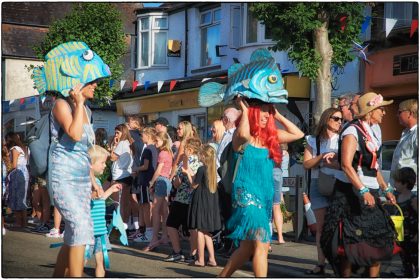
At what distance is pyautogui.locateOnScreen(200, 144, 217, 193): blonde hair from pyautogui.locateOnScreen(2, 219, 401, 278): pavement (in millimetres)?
1016

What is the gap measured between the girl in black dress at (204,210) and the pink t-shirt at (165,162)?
1916 millimetres

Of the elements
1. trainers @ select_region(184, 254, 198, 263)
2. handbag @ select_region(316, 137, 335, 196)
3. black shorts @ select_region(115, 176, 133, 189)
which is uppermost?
handbag @ select_region(316, 137, 335, 196)

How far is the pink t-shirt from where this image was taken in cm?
1230

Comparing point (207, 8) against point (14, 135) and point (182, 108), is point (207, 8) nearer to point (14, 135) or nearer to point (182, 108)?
point (182, 108)

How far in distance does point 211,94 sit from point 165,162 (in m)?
4.37

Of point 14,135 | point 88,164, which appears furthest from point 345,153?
point 14,135

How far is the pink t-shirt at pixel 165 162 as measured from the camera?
12297 millimetres

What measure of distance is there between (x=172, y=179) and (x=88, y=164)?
15.8 ft

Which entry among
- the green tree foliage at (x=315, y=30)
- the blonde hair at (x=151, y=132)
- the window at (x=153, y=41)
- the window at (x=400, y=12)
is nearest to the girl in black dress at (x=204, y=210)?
the blonde hair at (x=151, y=132)

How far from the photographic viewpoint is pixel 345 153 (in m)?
7.11

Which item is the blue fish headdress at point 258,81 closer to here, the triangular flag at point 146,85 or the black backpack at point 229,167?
the black backpack at point 229,167

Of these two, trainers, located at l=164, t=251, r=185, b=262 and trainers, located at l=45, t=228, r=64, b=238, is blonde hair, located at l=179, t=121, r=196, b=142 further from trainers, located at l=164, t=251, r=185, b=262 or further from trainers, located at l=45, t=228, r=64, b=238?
trainers, located at l=45, t=228, r=64, b=238

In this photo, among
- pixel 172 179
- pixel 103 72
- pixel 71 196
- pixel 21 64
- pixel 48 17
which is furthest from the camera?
pixel 48 17

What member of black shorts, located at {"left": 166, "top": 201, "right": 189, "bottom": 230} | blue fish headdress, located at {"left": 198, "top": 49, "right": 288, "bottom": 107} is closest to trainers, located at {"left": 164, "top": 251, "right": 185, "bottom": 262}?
black shorts, located at {"left": 166, "top": 201, "right": 189, "bottom": 230}
